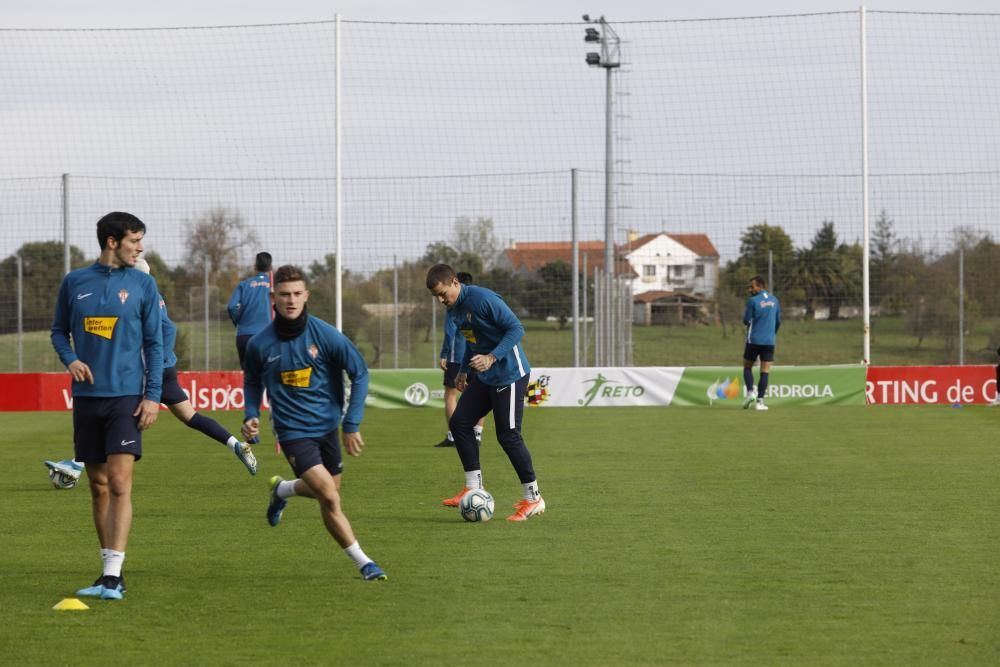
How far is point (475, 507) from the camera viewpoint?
1010 cm

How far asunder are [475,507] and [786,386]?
578 inches

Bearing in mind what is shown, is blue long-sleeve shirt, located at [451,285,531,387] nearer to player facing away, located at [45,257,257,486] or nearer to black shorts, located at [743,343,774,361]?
player facing away, located at [45,257,257,486]

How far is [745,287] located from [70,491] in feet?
52.7

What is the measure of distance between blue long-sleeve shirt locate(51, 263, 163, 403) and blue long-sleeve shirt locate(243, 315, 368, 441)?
1.74 ft

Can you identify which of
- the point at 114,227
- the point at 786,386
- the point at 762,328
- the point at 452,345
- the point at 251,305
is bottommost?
the point at 786,386

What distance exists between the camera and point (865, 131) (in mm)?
24328

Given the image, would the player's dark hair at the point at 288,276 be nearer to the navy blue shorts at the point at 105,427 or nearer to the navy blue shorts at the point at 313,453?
the navy blue shorts at the point at 313,453

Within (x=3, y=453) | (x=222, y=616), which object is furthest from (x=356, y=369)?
(x=3, y=453)

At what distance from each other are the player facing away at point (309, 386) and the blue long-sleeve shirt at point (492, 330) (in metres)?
2.37

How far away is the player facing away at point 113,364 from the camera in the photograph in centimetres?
750

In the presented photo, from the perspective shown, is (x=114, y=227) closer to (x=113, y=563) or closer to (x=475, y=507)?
(x=113, y=563)

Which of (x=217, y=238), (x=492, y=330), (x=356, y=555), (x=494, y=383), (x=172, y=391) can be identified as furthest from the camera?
(x=217, y=238)

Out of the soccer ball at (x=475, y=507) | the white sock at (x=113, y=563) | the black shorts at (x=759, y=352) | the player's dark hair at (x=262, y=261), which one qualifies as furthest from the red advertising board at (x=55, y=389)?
the white sock at (x=113, y=563)

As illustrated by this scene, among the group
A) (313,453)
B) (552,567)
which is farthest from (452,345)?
(313,453)
